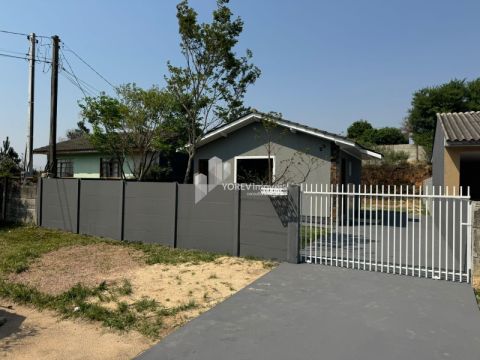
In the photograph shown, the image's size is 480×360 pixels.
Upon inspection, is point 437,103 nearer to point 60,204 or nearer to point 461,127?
point 461,127

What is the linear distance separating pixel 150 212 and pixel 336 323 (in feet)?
20.8

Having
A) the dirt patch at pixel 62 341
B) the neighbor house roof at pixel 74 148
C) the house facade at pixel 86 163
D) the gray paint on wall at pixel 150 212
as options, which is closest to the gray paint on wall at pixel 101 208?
the gray paint on wall at pixel 150 212

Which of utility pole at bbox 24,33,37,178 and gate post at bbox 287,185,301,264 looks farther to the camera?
utility pole at bbox 24,33,37,178

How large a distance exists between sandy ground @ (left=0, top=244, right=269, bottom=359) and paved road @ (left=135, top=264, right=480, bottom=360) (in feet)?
1.45

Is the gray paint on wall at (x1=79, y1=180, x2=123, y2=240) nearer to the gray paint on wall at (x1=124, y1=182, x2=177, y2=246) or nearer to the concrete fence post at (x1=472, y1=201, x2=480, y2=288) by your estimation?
the gray paint on wall at (x1=124, y1=182, x2=177, y2=246)

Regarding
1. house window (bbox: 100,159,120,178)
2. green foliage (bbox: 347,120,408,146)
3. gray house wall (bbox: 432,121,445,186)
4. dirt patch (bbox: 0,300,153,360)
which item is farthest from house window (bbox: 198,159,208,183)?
green foliage (bbox: 347,120,408,146)

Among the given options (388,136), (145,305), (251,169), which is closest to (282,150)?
(251,169)

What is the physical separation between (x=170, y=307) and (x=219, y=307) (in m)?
0.74

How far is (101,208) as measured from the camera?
10.4m

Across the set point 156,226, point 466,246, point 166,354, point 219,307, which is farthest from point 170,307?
point 466,246

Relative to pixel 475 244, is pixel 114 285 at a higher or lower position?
lower

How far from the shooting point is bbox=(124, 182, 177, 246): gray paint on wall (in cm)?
927

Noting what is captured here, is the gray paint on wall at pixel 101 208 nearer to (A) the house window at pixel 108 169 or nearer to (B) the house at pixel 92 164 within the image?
(B) the house at pixel 92 164

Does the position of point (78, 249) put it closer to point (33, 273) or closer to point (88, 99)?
point (33, 273)
